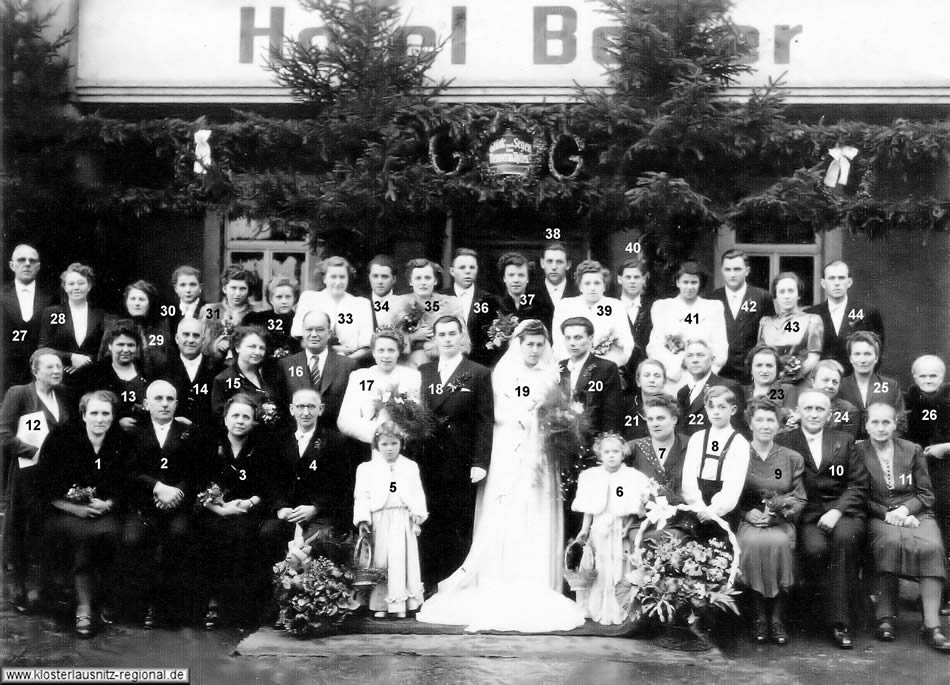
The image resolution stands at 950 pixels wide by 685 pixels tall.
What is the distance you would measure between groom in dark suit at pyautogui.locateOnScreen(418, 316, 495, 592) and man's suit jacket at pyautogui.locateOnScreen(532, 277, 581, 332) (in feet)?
1.71

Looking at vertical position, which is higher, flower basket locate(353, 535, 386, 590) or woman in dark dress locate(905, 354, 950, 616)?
woman in dark dress locate(905, 354, 950, 616)

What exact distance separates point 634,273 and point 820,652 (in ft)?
7.21

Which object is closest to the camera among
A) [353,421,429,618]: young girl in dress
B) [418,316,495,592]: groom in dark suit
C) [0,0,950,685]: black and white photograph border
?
[0,0,950,685]: black and white photograph border

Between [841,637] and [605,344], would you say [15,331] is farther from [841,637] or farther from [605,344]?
[841,637]

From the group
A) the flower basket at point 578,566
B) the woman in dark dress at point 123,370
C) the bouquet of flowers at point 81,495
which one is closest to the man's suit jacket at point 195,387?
the woman in dark dress at point 123,370

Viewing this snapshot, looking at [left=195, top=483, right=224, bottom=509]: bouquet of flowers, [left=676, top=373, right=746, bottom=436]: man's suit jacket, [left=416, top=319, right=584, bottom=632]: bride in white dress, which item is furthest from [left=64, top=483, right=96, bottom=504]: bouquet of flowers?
[left=676, top=373, right=746, bottom=436]: man's suit jacket

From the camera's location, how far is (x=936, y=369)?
5516mm

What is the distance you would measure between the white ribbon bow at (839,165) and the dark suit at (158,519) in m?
3.83

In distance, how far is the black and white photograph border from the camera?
5.22 m

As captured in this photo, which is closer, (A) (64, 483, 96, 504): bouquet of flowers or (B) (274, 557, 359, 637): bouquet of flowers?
(B) (274, 557, 359, 637): bouquet of flowers

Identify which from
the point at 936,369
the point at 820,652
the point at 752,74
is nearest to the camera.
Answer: the point at 820,652

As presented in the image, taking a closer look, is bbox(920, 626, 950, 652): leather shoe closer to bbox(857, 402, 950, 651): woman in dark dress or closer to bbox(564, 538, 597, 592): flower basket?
bbox(857, 402, 950, 651): woman in dark dress

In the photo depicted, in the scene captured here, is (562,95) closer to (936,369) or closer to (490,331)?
(490,331)

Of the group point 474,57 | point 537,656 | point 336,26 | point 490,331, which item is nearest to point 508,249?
point 490,331
